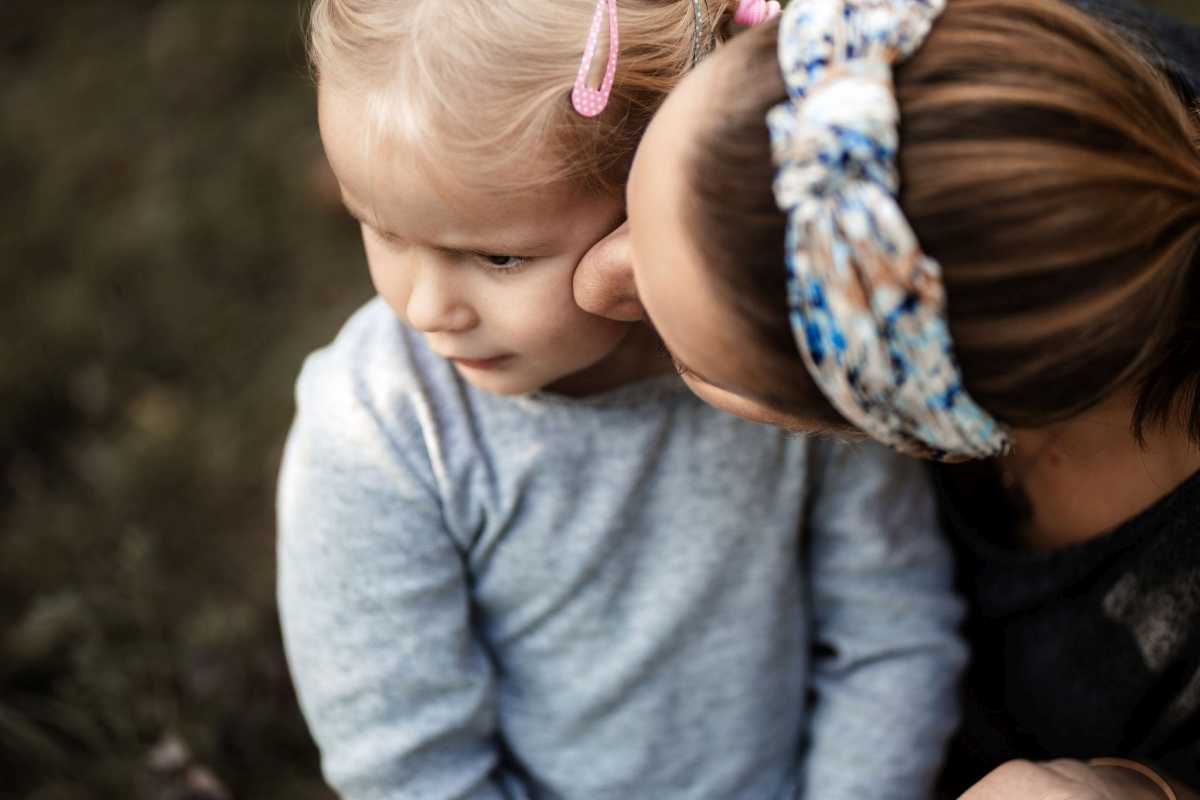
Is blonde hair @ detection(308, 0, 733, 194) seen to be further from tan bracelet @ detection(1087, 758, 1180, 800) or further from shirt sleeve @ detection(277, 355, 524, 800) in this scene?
tan bracelet @ detection(1087, 758, 1180, 800)

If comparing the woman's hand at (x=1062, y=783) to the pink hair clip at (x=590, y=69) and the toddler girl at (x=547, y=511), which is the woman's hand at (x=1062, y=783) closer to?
the toddler girl at (x=547, y=511)

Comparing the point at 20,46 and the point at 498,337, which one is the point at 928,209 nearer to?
the point at 498,337

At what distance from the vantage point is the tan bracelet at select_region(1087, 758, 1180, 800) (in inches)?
53.9

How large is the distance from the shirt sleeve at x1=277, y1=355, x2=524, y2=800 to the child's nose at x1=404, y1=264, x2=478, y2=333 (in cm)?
21

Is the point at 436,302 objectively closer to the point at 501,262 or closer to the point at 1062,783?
the point at 501,262

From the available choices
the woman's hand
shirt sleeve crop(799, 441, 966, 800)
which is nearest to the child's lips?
shirt sleeve crop(799, 441, 966, 800)

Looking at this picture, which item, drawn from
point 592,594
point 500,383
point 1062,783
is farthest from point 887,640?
point 500,383

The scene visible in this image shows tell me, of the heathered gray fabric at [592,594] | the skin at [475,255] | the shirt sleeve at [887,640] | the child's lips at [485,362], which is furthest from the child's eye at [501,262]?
the shirt sleeve at [887,640]

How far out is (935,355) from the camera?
0.95 meters

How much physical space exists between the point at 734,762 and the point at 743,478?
0.44 metres

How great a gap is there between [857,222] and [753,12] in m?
0.43

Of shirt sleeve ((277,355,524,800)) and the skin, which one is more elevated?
the skin

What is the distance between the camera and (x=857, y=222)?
91cm

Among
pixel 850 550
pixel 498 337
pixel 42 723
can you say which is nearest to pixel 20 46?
pixel 42 723
